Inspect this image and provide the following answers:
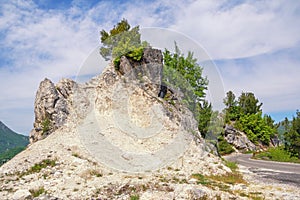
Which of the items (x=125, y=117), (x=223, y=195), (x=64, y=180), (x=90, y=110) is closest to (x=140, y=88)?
(x=125, y=117)

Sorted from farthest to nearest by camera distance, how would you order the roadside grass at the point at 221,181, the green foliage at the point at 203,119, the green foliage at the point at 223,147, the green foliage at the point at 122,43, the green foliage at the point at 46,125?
the green foliage at the point at 223,147 → the green foliage at the point at 203,119 → the green foliage at the point at 122,43 → the green foliage at the point at 46,125 → the roadside grass at the point at 221,181

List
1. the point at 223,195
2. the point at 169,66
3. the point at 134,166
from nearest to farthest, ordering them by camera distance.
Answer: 1. the point at 223,195
2. the point at 134,166
3. the point at 169,66

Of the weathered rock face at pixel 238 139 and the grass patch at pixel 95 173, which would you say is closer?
the grass patch at pixel 95 173

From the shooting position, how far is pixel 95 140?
24.8m

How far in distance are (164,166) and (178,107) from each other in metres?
10.9

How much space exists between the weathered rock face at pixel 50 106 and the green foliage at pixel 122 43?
20.7 ft

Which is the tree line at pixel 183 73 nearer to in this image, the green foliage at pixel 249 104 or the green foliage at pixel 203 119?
the green foliage at pixel 203 119

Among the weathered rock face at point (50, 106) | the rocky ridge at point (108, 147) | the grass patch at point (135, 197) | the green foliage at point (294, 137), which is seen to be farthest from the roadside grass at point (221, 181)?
the green foliage at point (294, 137)

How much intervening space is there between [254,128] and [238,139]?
831 cm

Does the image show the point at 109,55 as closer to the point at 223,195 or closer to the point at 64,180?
the point at 64,180

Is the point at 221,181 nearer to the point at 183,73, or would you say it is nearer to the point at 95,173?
the point at 95,173

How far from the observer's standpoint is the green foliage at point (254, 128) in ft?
225

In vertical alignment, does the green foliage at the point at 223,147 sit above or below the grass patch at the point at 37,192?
above

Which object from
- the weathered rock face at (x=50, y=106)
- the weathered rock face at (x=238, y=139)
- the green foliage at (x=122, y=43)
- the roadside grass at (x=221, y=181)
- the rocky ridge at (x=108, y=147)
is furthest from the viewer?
the weathered rock face at (x=238, y=139)
